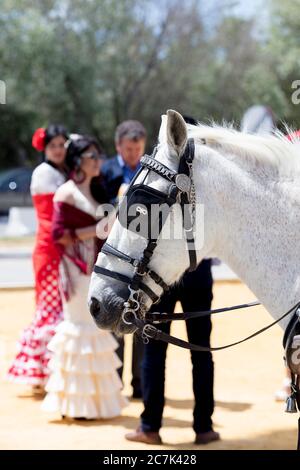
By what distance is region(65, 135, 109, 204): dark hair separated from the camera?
578 centimetres

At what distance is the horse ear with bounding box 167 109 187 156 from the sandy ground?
264 cm

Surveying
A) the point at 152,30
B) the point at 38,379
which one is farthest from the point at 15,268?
the point at 152,30

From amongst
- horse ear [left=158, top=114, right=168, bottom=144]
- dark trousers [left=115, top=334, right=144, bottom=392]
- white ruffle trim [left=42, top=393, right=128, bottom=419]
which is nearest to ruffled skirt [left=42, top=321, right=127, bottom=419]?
white ruffle trim [left=42, top=393, right=128, bottom=419]

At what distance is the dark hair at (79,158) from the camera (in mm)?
5777

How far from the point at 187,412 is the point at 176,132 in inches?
141

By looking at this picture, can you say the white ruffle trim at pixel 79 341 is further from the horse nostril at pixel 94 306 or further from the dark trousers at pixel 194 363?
the horse nostril at pixel 94 306

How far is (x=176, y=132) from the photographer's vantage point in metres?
2.91

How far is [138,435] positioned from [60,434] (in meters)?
0.64

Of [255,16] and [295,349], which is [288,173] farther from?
[255,16]

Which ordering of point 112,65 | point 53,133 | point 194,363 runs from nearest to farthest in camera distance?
point 194,363 → point 53,133 → point 112,65

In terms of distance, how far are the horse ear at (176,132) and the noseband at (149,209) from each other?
0.12 ft

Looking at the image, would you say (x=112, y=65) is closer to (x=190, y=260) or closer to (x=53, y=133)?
(x=53, y=133)

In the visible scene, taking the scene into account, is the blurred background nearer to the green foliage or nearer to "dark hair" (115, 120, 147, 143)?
the green foliage

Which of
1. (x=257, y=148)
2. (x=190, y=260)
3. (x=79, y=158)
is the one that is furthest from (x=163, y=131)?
(x=79, y=158)
